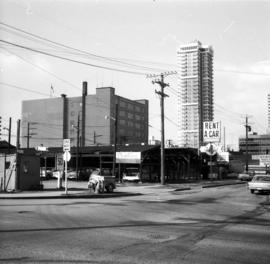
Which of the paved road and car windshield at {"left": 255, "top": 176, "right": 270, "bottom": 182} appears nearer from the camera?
the paved road

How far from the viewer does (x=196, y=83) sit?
73438 mm

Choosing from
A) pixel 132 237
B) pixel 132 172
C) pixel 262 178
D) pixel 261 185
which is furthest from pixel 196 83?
pixel 132 237

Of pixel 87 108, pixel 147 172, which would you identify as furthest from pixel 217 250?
pixel 87 108

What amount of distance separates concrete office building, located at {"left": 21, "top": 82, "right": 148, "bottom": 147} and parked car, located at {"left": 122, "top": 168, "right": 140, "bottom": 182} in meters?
63.7

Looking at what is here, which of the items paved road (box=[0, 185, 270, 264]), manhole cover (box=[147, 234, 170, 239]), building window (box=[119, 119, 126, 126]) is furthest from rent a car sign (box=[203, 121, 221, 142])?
building window (box=[119, 119, 126, 126])

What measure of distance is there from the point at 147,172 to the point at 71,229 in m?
38.5

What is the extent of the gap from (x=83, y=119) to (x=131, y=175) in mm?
74115

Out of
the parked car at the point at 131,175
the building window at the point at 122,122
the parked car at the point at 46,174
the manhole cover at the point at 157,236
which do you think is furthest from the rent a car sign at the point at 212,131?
the building window at the point at 122,122

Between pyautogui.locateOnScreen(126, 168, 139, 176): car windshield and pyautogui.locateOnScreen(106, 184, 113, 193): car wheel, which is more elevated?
pyautogui.locateOnScreen(126, 168, 139, 176): car windshield

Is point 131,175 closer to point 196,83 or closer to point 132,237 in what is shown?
point 196,83

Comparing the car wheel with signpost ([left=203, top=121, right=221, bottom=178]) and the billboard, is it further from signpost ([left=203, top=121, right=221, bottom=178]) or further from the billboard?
signpost ([left=203, top=121, right=221, bottom=178])

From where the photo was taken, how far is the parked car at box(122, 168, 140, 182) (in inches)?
1773

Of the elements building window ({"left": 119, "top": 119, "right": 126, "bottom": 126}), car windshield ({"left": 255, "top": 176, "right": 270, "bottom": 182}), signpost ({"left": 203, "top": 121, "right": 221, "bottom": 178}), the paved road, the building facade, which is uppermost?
building window ({"left": 119, "top": 119, "right": 126, "bottom": 126})

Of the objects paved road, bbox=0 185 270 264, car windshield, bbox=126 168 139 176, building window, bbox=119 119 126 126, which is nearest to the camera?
paved road, bbox=0 185 270 264
